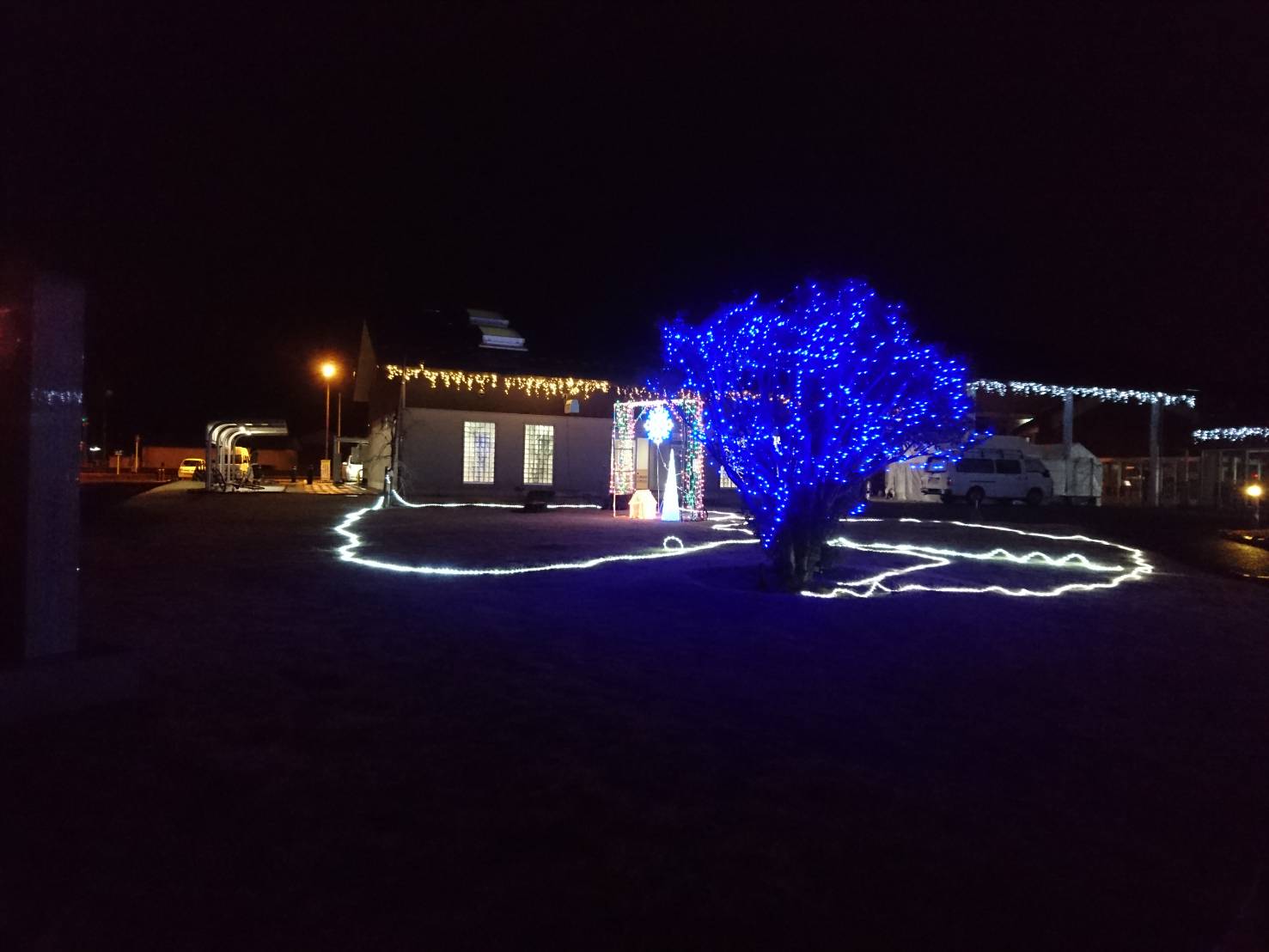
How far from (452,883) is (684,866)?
0.79 meters

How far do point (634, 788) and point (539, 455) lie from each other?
22.7 meters

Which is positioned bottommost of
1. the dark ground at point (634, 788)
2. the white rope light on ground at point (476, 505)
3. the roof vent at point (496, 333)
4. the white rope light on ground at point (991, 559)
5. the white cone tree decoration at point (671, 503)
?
the dark ground at point (634, 788)

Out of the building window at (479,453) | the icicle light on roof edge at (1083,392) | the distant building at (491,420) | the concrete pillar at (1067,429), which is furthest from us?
the concrete pillar at (1067,429)

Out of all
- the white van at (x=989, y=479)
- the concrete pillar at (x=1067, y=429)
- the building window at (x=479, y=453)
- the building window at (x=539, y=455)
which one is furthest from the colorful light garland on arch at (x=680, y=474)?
the concrete pillar at (x=1067, y=429)

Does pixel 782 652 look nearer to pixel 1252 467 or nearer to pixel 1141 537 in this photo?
pixel 1141 537

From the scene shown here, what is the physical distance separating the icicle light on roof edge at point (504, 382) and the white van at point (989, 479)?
10.8 metres

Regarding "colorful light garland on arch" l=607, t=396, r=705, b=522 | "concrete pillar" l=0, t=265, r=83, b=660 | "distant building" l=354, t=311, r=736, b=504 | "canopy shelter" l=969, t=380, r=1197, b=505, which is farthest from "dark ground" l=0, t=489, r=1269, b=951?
"canopy shelter" l=969, t=380, r=1197, b=505

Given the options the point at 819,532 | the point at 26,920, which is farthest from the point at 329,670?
the point at 819,532

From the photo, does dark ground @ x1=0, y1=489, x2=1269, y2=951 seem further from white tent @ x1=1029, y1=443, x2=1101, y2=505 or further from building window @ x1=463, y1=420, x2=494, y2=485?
white tent @ x1=1029, y1=443, x2=1101, y2=505

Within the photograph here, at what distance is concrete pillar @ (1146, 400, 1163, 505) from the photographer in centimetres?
3231

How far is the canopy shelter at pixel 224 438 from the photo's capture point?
27.4 meters

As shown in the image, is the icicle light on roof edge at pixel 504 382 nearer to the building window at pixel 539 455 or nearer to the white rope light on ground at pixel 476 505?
the building window at pixel 539 455

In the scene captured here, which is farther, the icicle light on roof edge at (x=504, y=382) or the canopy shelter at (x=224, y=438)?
the canopy shelter at (x=224, y=438)

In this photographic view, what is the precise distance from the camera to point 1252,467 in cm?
3066
